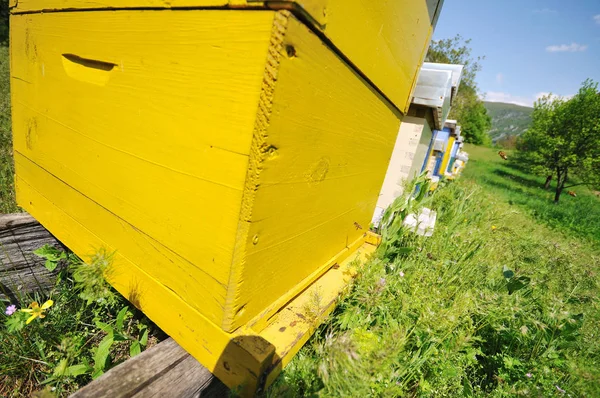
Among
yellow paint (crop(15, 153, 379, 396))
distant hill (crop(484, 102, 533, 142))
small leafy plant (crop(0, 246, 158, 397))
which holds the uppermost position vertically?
distant hill (crop(484, 102, 533, 142))

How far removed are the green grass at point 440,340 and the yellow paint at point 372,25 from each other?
2.77ft

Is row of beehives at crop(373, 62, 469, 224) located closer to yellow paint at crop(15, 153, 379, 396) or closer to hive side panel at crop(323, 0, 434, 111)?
hive side panel at crop(323, 0, 434, 111)

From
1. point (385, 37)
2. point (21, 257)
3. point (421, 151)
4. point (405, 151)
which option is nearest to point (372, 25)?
point (385, 37)

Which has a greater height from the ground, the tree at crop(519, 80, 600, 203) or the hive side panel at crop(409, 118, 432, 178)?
the tree at crop(519, 80, 600, 203)

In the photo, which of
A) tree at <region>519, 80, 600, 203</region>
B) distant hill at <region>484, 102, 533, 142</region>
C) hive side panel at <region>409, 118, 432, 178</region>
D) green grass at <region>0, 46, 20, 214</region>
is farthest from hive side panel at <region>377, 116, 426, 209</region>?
distant hill at <region>484, 102, 533, 142</region>

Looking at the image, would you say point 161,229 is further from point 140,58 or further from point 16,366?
point 16,366

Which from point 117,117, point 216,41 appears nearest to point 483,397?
point 216,41

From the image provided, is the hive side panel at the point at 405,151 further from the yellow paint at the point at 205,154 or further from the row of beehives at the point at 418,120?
the yellow paint at the point at 205,154

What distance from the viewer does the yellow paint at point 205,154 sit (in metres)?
0.56

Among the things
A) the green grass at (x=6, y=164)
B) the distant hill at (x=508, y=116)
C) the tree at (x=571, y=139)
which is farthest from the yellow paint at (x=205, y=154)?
the distant hill at (x=508, y=116)

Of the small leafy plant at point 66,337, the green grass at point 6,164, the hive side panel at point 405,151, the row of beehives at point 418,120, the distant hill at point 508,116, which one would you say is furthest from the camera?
the distant hill at point 508,116

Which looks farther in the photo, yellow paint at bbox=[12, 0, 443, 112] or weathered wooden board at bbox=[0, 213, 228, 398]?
weathered wooden board at bbox=[0, 213, 228, 398]

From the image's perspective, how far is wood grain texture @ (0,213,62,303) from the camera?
121 cm

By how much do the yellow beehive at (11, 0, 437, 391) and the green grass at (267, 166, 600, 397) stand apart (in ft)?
0.64
